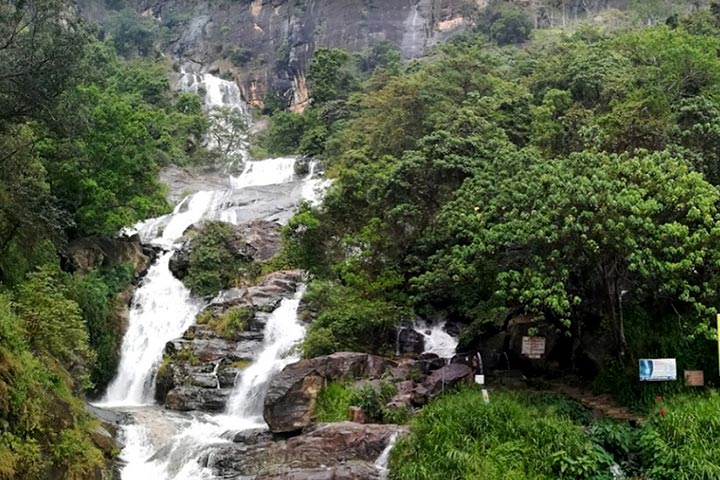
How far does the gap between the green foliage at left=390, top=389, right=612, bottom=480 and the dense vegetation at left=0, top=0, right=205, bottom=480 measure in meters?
6.08

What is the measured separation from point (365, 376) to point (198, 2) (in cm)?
6655

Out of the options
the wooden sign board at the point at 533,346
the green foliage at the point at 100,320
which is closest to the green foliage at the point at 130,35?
the green foliage at the point at 100,320

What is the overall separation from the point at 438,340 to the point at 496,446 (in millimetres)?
7980

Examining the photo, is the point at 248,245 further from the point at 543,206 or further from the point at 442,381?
the point at 543,206

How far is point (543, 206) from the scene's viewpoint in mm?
12695

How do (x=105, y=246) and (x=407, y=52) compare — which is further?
(x=407, y=52)

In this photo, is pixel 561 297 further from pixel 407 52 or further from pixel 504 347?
pixel 407 52

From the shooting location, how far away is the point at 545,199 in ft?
42.7

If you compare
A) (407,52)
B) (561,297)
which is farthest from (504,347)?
(407,52)

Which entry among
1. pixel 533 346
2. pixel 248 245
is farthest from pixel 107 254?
pixel 533 346

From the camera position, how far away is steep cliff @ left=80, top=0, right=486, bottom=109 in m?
59.6

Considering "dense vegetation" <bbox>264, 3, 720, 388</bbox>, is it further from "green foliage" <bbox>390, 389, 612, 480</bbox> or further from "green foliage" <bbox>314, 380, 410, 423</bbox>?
"green foliage" <bbox>314, 380, 410, 423</bbox>

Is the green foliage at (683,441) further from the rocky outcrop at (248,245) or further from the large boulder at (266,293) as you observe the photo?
the rocky outcrop at (248,245)

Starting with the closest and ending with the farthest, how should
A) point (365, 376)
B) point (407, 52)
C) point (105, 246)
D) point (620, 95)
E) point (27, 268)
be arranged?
1. point (365, 376)
2. point (27, 268)
3. point (620, 95)
4. point (105, 246)
5. point (407, 52)
